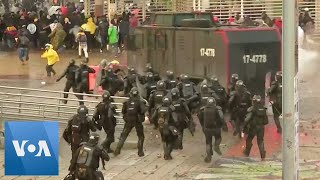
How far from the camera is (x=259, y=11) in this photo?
34.9 m

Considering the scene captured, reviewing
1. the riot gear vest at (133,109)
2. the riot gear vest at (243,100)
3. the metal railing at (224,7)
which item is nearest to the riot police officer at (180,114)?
the riot gear vest at (133,109)

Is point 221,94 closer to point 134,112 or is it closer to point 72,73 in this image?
point 134,112

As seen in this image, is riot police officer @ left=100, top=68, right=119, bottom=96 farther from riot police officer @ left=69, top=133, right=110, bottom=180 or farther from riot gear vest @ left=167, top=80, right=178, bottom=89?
riot police officer @ left=69, top=133, right=110, bottom=180

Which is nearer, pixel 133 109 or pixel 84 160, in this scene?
pixel 84 160

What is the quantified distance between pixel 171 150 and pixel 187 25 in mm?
7292

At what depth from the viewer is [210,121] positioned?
15.7m

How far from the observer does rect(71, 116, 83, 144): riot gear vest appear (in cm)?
1471

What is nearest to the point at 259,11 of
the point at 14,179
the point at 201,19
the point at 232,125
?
the point at 201,19

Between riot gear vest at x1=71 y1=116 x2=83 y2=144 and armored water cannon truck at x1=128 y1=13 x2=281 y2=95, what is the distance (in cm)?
715

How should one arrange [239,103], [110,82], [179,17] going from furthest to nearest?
[179,17] < [110,82] < [239,103]

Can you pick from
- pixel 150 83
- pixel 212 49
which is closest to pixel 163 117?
pixel 150 83

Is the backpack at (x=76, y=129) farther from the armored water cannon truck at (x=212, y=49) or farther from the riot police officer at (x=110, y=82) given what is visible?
the armored water cannon truck at (x=212, y=49)

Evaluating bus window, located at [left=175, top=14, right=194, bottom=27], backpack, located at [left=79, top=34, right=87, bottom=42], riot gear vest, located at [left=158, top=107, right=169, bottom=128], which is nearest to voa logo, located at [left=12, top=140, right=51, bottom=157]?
riot gear vest, located at [left=158, top=107, right=169, bottom=128]

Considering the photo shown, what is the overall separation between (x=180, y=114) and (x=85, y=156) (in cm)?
465
